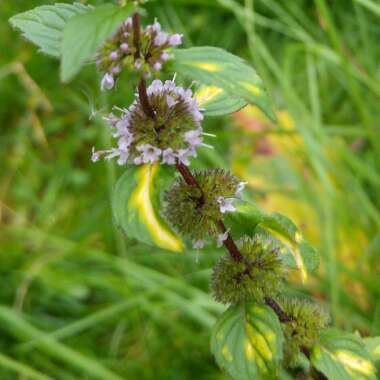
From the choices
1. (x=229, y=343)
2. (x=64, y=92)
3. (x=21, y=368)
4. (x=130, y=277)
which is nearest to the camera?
(x=229, y=343)

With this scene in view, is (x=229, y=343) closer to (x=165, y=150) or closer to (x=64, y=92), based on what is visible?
(x=165, y=150)

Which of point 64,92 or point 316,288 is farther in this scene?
point 64,92

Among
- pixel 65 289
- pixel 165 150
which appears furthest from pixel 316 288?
pixel 165 150

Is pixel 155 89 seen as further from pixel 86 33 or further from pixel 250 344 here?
pixel 250 344

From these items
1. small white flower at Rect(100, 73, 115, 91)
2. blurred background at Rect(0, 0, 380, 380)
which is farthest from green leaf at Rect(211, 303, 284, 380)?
blurred background at Rect(0, 0, 380, 380)

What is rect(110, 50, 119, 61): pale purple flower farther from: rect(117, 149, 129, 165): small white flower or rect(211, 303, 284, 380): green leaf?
rect(211, 303, 284, 380): green leaf

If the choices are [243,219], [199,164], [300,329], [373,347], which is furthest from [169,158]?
[199,164]

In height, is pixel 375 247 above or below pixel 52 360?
below
